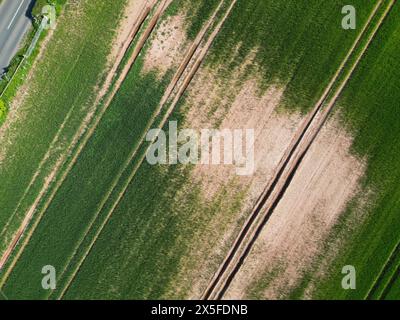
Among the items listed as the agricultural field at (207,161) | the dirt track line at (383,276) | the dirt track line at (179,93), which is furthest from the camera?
the dirt track line at (179,93)

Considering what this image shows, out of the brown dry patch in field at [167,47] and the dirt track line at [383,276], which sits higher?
the brown dry patch in field at [167,47]

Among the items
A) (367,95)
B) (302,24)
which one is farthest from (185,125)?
(367,95)

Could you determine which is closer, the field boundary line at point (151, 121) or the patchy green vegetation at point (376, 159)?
the patchy green vegetation at point (376, 159)

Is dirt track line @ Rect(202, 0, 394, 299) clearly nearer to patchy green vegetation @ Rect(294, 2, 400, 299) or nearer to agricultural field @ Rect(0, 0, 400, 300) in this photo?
agricultural field @ Rect(0, 0, 400, 300)

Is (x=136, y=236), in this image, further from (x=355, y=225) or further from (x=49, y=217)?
(x=355, y=225)

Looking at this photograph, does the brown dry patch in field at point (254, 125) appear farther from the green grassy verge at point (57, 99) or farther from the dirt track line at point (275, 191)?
the green grassy verge at point (57, 99)

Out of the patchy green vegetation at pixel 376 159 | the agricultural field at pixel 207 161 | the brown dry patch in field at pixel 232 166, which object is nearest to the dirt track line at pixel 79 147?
the agricultural field at pixel 207 161

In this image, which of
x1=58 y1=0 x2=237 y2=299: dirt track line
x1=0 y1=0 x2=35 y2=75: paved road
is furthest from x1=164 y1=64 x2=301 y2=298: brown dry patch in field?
x1=0 y1=0 x2=35 y2=75: paved road
